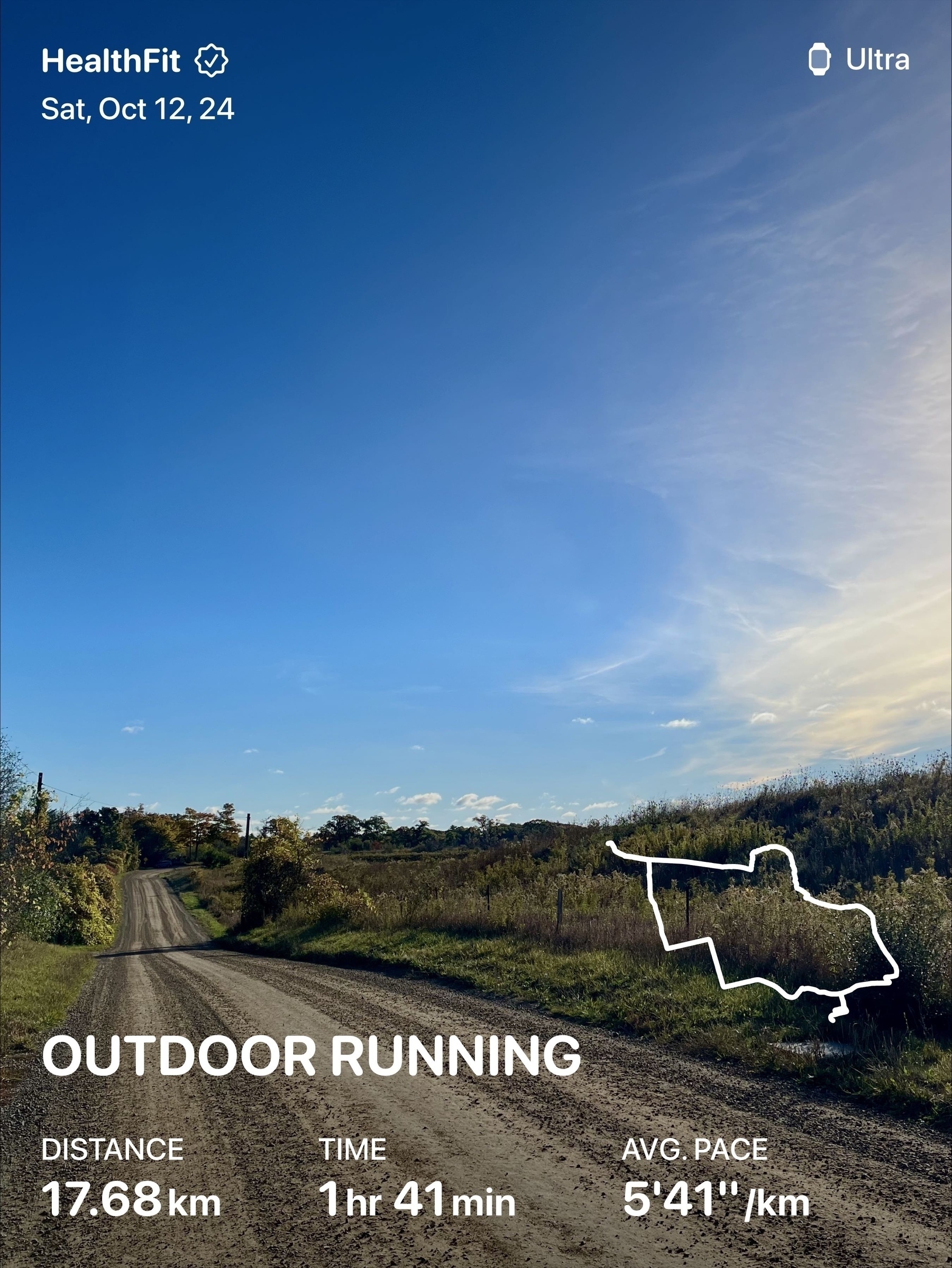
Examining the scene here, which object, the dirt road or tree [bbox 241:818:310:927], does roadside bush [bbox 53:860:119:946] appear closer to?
tree [bbox 241:818:310:927]

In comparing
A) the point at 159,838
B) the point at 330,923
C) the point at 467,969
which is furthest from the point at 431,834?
the point at 467,969

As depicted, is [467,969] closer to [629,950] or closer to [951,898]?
[629,950]

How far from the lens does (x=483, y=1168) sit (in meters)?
6.23

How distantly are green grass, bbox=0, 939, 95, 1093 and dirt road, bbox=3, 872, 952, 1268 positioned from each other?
4.60ft

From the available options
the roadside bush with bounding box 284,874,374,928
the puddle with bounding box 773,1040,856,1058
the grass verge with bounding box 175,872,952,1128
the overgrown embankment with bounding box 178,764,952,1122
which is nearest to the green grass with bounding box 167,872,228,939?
the roadside bush with bounding box 284,874,374,928

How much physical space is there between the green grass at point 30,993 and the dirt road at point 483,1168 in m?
1.40

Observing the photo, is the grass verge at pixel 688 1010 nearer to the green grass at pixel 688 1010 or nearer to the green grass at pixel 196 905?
the green grass at pixel 688 1010

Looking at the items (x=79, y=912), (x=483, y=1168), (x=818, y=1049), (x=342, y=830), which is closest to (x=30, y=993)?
(x=483, y=1168)

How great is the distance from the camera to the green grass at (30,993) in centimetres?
1133

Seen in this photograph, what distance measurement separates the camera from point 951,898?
14.0 m

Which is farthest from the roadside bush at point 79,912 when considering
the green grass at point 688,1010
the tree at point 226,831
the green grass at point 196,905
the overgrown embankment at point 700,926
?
the tree at point 226,831

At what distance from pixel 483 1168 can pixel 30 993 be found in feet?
43.5

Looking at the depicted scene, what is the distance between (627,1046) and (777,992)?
8.99 feet

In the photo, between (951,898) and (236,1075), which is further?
(951,898)
